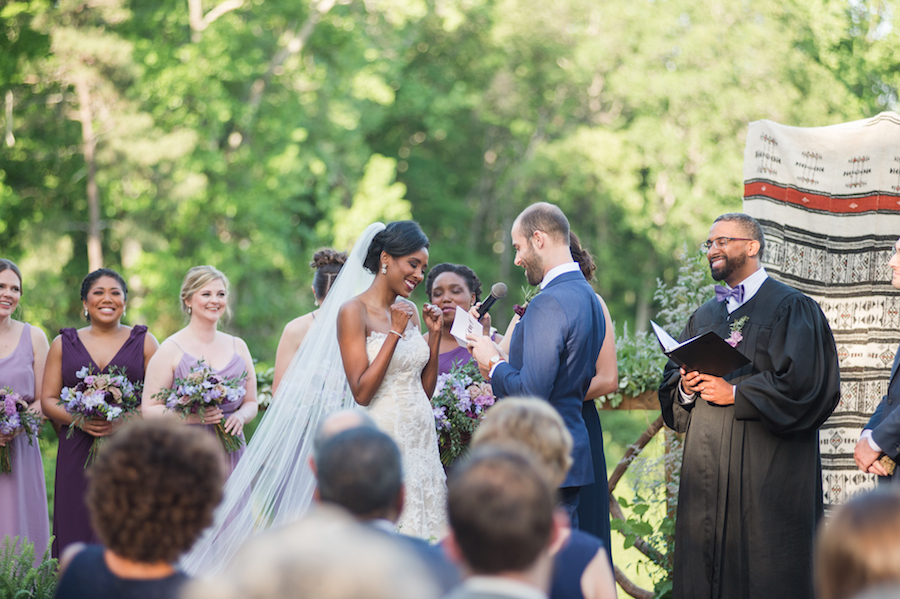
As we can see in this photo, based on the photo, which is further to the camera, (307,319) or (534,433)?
(307,319)

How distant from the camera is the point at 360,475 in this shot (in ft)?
7.39

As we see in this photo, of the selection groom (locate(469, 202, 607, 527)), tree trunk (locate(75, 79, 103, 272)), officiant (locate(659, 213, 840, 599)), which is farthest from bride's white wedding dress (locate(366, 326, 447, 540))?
tree trunk (locate(75, 79, 103, 272))

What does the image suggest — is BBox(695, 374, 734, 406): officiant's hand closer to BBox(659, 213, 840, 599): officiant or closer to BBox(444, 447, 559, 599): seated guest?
BBox(659, 213, 840, 599): officiant

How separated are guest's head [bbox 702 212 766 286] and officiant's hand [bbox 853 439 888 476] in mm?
1179

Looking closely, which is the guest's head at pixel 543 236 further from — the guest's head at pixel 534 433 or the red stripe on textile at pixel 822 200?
the red stripe on textile at pixel 822 200

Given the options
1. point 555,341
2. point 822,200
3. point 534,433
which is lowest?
point 534,433

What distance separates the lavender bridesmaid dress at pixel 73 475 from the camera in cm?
559

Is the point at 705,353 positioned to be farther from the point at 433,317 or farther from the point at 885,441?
the point at 433,317

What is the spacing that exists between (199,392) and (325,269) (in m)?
1.47

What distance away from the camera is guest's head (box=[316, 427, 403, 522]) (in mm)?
2254

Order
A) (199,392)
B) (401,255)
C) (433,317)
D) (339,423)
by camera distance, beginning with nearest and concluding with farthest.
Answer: (339,423), (433,317), (401,255), (199,392)

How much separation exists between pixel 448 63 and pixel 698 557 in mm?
22155

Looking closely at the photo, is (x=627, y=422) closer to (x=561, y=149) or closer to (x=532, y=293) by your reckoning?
(x=561, y=149)

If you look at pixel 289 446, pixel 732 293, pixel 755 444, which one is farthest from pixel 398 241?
pixel 755 444
